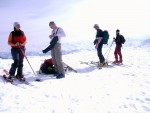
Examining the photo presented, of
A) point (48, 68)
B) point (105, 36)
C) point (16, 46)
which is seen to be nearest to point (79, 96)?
point (16, 46)

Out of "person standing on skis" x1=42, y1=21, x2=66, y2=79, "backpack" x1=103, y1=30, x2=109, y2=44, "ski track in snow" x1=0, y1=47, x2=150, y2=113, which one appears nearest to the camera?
"ski track in snow" x1=0, y1=47, x2=150, y2=113

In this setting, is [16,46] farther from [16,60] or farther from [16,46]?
[16,60]

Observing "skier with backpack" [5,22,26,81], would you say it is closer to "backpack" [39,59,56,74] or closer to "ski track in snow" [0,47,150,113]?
"ski track in snow" [0,47,150,113]

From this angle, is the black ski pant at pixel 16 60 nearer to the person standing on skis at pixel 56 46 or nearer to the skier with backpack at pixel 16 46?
the skier with backpack at pixel 16 46

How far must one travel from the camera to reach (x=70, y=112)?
7477 millimetres

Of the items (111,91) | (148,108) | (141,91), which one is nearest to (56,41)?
(111,91)

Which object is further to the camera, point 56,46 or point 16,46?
point 56,46

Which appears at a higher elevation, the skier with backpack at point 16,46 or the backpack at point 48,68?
the skier with backpack at point 16,46

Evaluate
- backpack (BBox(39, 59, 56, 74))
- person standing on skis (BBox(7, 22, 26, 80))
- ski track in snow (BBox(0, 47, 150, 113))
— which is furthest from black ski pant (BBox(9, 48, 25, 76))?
backpack (BBox(39, 59, 56, 74))

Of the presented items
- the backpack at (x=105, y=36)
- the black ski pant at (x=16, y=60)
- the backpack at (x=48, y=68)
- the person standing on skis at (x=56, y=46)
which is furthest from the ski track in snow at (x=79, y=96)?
the backpack at (x=105, y=36)

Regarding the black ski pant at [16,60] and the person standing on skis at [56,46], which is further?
the person standing on skis at [56,46]

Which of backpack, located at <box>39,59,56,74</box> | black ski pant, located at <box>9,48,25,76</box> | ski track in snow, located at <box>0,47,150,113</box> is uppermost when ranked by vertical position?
black ski pant, located at <box>9,48,25,76</box>

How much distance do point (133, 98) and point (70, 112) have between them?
8.31 feet

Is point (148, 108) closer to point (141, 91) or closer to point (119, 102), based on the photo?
point (119, 102)
